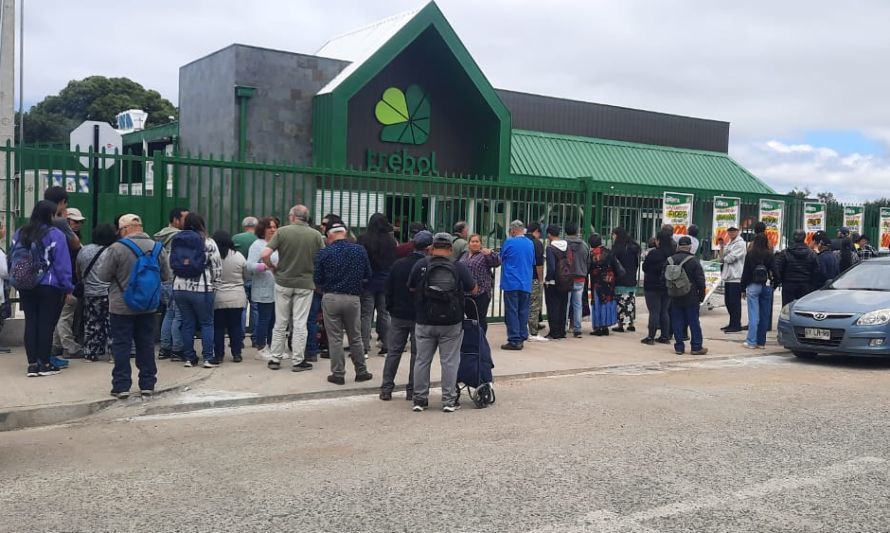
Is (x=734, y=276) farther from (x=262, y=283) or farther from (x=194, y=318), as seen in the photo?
(x=194, y=318)

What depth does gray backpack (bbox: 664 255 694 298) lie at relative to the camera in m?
11.9

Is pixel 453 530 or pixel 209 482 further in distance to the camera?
pixel 209 482

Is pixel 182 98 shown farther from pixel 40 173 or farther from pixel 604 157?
pixel 604 157

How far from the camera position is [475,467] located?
19.7ft

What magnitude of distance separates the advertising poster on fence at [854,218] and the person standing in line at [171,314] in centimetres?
1672

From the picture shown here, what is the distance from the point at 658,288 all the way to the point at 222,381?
22.4 ft

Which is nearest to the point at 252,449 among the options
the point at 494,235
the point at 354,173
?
the point at 354,173

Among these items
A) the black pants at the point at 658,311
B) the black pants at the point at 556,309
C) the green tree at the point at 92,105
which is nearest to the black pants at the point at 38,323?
the black pants at the point at 556,309

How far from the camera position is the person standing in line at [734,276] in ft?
47.1

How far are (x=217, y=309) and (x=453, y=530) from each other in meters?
5.96

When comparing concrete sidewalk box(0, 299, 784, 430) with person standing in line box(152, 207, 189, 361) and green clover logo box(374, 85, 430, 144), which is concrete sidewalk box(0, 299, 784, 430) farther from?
green clover logo box(374, 85, 430, 144)

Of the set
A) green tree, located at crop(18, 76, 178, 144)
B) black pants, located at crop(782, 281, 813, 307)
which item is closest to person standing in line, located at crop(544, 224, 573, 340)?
black pants, located at crop(782, 281, 813, 307)

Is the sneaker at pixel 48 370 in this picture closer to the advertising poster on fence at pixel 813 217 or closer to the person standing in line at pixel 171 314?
the person standing in line at pixel 171 314

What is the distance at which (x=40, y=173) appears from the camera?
10289mm
